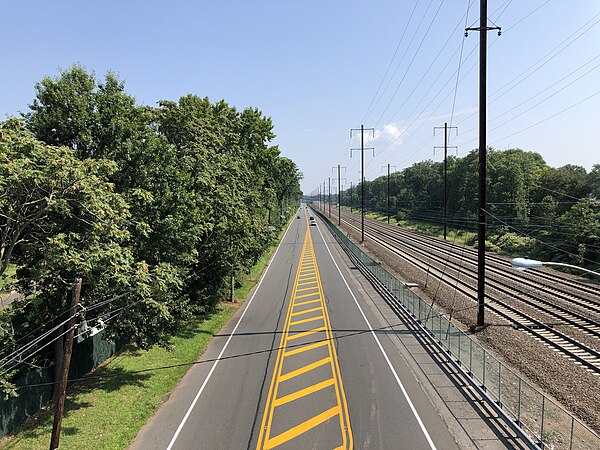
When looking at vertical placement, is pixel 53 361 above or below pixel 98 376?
above

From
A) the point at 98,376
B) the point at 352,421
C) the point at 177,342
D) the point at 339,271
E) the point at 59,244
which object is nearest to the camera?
the point at 59,244

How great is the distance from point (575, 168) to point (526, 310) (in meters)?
78.9

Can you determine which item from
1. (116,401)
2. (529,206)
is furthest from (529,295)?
(529,206)

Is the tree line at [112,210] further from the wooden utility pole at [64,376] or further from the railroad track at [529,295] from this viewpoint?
the railroad track at [529,295]

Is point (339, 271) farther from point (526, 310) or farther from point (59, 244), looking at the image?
point (59, 244)

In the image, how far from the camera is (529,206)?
65750 mm

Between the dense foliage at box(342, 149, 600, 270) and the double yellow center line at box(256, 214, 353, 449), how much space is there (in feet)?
49.2

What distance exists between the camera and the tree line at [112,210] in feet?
38.9

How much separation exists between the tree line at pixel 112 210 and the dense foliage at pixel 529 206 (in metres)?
19.7

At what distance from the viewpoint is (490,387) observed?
1577cm

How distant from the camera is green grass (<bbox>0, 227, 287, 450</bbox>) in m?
13.4

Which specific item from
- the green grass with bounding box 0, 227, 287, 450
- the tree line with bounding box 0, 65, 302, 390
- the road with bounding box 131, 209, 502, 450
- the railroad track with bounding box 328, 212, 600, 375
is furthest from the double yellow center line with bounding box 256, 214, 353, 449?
the railroad track with bounding box 328, 212, 600, 375

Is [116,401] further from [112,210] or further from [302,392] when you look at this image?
[112,210]

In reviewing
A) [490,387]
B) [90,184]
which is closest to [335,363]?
[490,387]
